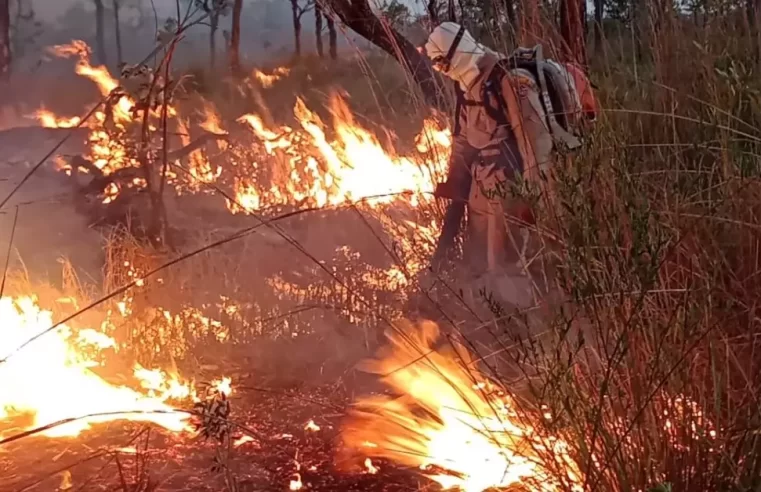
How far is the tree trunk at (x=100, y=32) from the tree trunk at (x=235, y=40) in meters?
0.43

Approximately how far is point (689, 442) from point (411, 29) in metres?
1.57

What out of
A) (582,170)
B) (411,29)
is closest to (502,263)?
(411,29)

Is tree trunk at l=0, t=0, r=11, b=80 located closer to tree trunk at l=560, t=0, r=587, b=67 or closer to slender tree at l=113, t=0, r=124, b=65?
slender tree at l=113, t=0, r=124, b=65

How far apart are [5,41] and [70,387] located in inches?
65.4

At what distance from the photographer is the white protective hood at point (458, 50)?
5.74ft

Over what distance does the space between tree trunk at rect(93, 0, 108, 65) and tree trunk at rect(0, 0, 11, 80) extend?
0.27 metres

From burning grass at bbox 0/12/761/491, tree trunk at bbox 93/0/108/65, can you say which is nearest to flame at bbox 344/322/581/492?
burning grass at bbox 0/12/761/491

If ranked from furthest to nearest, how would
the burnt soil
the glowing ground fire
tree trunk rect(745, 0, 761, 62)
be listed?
the glowing ground fire
tree trunk rect(745, 0, 761, 62)
the burnt soil

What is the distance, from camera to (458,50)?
5.78 ft

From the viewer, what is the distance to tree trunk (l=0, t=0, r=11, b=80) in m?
2.70

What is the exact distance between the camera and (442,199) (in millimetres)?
Answer: 2139

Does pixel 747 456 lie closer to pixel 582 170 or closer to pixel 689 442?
pixel 689 442

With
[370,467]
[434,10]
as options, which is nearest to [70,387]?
[370,467]

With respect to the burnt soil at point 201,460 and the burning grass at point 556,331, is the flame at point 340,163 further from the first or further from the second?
the burnt soil at point 201,460
